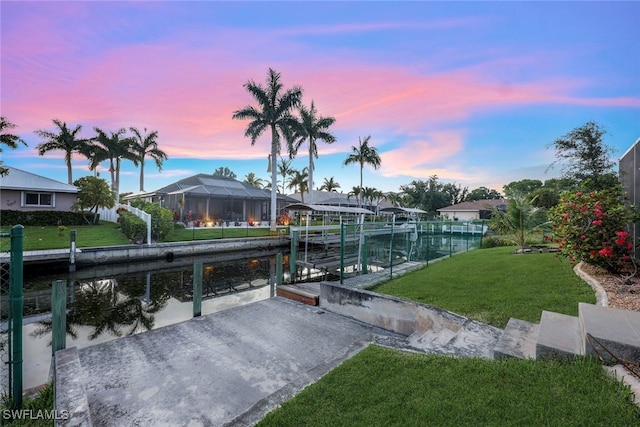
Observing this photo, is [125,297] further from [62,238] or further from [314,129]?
[314,129]

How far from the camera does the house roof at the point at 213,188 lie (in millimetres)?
25789

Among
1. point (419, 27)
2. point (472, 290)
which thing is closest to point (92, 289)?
point (472, 290)

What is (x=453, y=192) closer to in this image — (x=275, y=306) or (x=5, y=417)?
(x=275, y=306)

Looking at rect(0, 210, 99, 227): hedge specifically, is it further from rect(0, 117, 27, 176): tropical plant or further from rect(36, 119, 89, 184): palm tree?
rect(36, 119, 89, 184): palm tree

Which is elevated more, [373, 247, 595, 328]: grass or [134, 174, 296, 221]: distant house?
[134, 174, 296, 221]: distant house

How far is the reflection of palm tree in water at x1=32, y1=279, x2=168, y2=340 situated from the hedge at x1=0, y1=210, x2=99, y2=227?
14.3 m

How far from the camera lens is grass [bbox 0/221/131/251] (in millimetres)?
14094

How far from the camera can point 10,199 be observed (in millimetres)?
20312

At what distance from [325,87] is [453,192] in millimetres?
58735

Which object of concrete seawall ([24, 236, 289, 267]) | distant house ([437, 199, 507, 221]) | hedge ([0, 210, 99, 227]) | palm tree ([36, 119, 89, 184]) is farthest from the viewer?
distant house ([437, 199, 507, 221])

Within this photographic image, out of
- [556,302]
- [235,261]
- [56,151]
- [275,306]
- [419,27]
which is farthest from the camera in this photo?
[56,151]

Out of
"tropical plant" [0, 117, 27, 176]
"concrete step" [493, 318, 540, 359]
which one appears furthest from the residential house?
"concrete step" [493, 318, 540, 359]

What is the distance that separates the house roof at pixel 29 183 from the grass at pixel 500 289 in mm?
26018

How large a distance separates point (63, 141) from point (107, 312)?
31277mm
